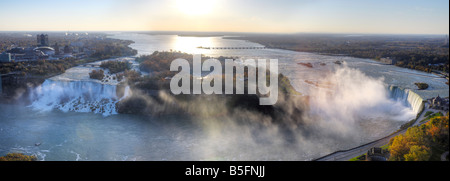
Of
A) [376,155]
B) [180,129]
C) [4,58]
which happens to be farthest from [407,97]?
[4,58]

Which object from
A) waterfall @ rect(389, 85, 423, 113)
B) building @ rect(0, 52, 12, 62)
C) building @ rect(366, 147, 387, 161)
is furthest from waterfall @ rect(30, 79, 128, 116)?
waterfall @ rect(389, 85, 423, 113)

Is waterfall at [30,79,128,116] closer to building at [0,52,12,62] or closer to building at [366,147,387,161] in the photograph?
building at [0,52,12,62]

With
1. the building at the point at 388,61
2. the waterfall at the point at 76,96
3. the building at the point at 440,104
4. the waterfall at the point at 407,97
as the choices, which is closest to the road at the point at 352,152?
the building at the point at 440,104

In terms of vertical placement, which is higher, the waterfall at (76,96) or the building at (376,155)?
the waterfall at (76,96)

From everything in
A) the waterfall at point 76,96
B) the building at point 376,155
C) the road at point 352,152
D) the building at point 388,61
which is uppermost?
the building at point 388,61

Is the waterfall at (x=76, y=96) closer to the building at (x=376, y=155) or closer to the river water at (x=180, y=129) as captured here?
the river water at (x=180, y=129)

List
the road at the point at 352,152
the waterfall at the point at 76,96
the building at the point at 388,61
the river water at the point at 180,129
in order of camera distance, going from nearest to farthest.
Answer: the road at the point at 352,152 → the river water at the point at 180,129 → the waterfall at the point at 76,96 → the building at the point at 388,61

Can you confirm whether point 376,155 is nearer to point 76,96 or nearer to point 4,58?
point 76,96
